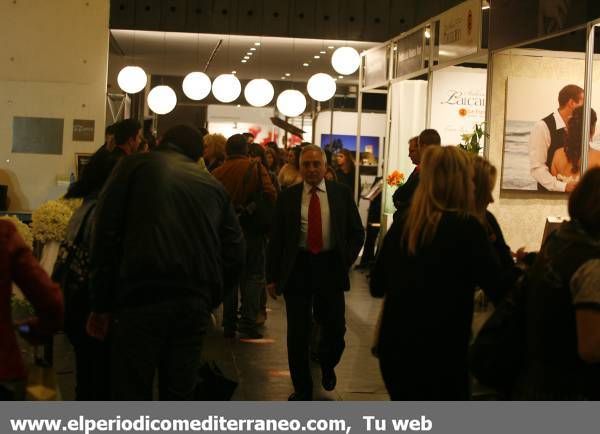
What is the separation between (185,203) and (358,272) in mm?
9713

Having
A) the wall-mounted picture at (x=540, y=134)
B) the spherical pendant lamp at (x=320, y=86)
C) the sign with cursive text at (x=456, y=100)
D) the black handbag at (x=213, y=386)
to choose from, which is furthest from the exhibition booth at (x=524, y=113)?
the spherical pendant lamp at (x=320, y=86)

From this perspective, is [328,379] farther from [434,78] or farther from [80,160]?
[434,78]

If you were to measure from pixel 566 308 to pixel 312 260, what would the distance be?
2.99 meters

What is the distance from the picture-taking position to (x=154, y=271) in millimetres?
3807

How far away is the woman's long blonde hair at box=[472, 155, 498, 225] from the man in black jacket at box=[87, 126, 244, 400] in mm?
1219

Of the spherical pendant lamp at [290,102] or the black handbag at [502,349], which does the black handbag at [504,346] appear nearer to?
the black handbag at [502,349]

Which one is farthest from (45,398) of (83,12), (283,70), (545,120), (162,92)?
(283,70)

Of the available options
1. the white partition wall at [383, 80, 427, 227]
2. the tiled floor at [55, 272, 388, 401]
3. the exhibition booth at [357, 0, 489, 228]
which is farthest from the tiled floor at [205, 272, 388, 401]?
the white partition wall at [383, 80, 427, 227]

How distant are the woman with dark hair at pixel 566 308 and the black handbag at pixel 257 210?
4859mm

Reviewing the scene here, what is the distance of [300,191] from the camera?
6.16 meters

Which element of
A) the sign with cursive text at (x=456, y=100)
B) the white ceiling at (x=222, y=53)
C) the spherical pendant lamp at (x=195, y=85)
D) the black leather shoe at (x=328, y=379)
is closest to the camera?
the black leather shoe at (x=328, y=379)

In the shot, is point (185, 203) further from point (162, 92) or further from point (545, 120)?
point (162, 92)

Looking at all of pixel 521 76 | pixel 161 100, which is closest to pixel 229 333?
pixel 521 76

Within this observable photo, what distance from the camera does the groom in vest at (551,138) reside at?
808cm
